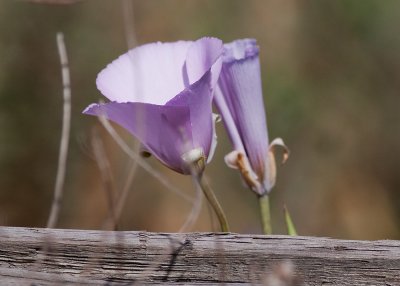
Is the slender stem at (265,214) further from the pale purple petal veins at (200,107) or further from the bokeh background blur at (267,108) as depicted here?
the bokeh background blur at (267,108)

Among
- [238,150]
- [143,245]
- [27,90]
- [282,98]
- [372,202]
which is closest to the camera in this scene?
[143,245]

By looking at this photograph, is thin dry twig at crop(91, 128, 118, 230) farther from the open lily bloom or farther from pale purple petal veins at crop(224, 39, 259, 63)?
pale purple petal veins at crop(224, 39, 259, 63)

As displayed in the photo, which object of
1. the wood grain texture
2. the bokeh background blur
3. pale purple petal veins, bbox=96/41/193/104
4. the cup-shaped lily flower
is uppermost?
pale purple petal veins, bbox=96/41/193/104

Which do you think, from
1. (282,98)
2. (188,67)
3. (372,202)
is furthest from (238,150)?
(372,202)

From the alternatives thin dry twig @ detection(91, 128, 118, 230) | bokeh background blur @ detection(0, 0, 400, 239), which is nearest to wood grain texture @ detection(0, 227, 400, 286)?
thin dry twig @ detection(91, 128, 118, 230)

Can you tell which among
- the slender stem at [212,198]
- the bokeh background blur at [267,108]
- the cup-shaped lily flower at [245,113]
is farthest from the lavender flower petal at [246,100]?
the bokeh background blur at [267,108]

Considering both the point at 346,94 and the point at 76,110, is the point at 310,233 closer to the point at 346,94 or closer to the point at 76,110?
the point at 346,94
